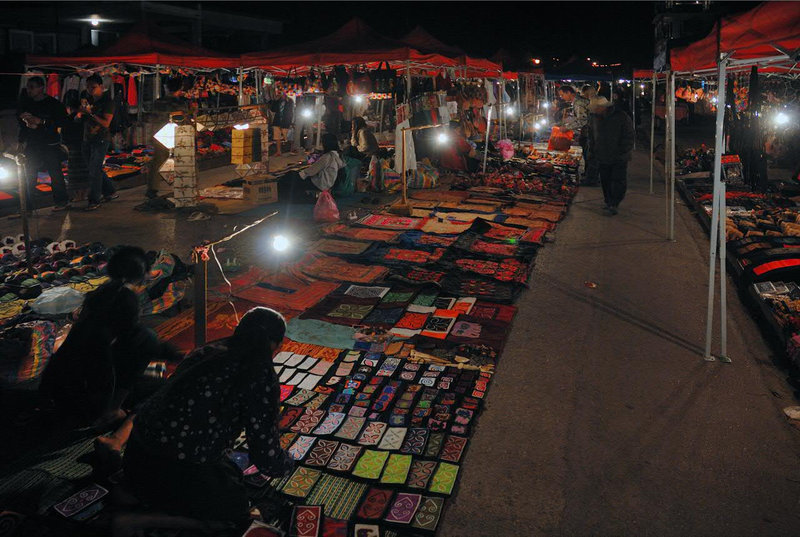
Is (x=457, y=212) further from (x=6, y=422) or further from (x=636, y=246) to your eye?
(x=6, y=422)

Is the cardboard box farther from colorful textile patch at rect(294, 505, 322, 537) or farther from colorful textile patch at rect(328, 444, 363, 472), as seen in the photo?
colorful textile patch at rect(294, 505, 322, 537)

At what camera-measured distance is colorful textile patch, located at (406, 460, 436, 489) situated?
3.41 metres

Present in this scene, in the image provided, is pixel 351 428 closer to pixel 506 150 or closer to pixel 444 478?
pixel 444 478

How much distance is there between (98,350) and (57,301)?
2.33 meters

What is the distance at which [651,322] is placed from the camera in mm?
5875

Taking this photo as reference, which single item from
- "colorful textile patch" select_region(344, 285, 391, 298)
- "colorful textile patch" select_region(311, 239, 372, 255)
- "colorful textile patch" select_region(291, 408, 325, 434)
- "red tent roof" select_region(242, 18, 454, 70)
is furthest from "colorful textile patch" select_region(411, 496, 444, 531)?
"red tent roof" select_region(242, 18, 454, 70)

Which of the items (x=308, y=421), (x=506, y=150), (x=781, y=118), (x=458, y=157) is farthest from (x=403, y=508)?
(x=506, y=150)

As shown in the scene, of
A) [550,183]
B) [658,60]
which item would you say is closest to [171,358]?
[658,60]

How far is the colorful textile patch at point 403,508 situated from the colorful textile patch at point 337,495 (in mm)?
199

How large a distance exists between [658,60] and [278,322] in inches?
315

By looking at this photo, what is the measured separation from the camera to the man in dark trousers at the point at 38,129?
9392 millimetres

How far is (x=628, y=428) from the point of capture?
4.05m

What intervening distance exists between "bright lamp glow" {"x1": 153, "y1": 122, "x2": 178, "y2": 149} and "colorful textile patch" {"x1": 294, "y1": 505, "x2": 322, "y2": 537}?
7.93 meters

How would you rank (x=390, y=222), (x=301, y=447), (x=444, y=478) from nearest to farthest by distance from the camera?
(x=444, y=478), (x=301, y=447), (x=390, y=222)
